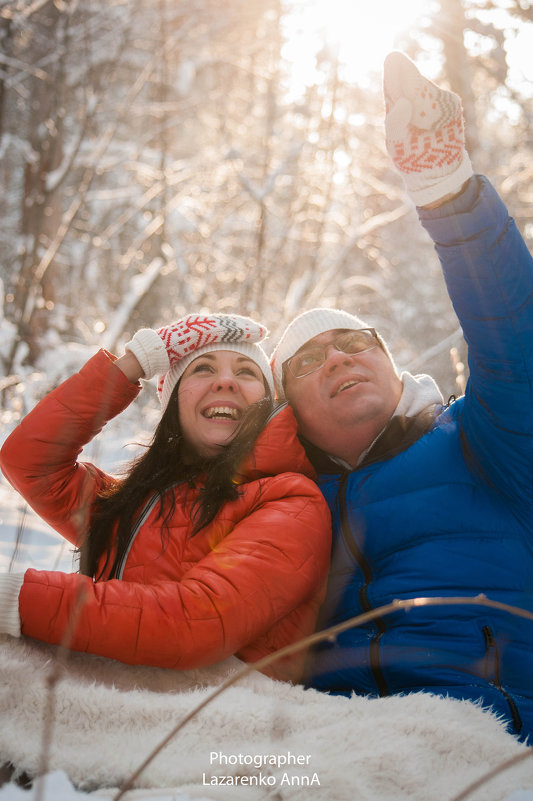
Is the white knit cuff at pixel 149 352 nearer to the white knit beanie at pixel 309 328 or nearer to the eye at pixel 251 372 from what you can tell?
the eye at pixel 251 372

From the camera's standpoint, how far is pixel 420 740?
1151mm

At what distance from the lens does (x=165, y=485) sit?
6.23ft

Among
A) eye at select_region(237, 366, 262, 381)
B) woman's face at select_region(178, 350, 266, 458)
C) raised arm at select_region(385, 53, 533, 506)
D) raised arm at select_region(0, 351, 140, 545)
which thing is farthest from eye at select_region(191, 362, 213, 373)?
raised arm at select_region(385, 53, 533, 506)

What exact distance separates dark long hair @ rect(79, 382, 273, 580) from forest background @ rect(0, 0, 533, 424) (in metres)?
1.23

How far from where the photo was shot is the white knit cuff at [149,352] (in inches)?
79.7

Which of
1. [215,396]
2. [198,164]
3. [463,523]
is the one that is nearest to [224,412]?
[215,396]

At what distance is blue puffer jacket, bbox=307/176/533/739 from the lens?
1460mm

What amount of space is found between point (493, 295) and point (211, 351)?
969 millimetres

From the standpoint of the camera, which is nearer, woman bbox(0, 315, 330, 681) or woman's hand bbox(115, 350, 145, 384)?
woman bbox(0, 315, 330, 681)

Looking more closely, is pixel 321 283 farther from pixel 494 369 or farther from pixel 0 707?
pixel 0 707

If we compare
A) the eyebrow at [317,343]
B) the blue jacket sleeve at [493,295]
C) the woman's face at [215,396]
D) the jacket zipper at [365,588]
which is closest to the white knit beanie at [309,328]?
the eyebrow at [317,343]

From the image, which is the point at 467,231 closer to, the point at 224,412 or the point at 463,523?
the point at 463,523

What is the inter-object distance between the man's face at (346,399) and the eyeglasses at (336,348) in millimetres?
18

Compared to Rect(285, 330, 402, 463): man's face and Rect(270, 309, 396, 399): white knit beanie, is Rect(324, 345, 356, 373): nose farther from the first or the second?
Rect(270, 309, 396, 399): white knit beanie
